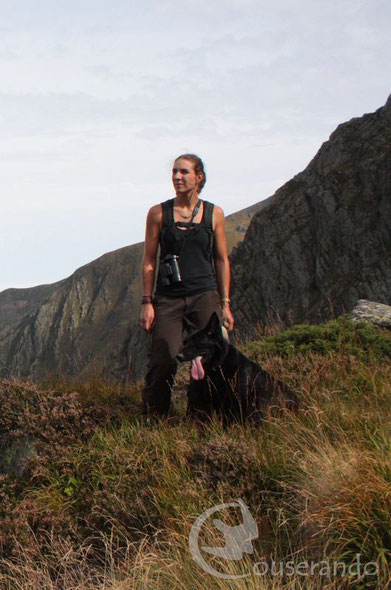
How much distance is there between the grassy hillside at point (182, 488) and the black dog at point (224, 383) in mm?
187

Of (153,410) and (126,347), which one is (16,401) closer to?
(153,410)

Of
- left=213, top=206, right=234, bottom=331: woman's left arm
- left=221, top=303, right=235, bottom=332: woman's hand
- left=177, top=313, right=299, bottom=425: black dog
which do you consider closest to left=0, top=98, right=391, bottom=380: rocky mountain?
left=213, top=206, right=234, bottom=331: woman's left arm

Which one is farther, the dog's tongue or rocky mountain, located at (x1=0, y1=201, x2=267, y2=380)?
rocky mountain, located at (x1=0, y1=201, x2=267, y2=380)

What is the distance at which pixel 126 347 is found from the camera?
107188 millimetres

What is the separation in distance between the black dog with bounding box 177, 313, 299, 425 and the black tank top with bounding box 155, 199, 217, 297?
0.40 meters

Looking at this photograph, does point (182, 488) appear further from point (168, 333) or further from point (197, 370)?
point (168, 333)

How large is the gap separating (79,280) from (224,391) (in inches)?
7546

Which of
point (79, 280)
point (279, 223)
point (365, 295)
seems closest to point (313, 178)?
point (279, 223)

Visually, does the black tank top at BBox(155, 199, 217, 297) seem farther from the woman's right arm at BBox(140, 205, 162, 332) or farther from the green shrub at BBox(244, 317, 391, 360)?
the green shrub at BBox(244, 317, 391, 360)

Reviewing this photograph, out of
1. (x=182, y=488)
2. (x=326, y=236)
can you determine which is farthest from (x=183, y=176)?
(x=326, y=236)

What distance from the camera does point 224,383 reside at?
19.1 feet

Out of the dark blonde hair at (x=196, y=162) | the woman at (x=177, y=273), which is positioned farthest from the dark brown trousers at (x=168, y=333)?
the dark blonde hair at (x=196, y=162)

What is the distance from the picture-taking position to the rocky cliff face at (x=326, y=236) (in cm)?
5569

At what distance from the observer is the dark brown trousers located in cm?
590
